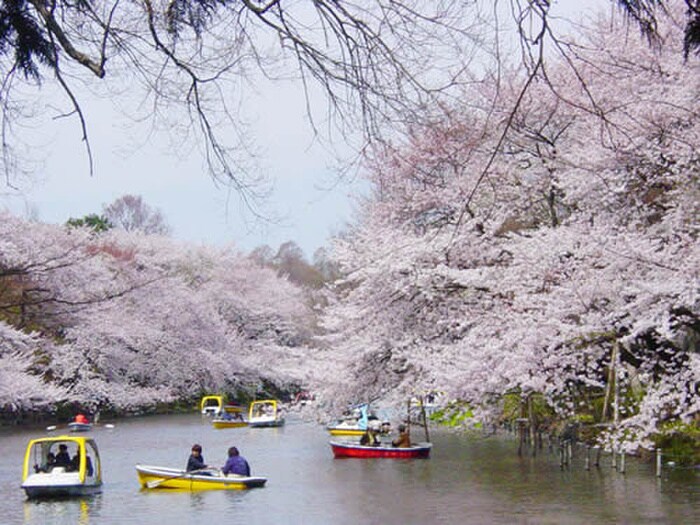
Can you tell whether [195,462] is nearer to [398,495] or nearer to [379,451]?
[398,495]

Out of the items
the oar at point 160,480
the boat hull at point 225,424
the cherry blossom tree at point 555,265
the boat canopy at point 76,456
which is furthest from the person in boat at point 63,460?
the boat hull at point 225,424

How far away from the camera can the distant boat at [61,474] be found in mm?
19438

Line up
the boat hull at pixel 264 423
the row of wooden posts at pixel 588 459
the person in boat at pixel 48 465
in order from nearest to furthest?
the row of wooden posts at pixel 588 459 < the person in boat at pixel 48 465 < the boat hull at pixel 264 423

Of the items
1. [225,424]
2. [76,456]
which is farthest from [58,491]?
[225,424]

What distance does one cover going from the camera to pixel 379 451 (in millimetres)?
24312

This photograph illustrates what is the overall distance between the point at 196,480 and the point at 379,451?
5.80 m

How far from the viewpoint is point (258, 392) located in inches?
2085

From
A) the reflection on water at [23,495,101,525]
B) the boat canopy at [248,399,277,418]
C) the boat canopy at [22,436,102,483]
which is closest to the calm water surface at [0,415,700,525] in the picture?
the reflection on water at [23,495,101,525]

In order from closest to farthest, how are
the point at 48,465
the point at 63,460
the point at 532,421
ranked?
1. the point at 48,465
2. the point at 63,460
3. the point at 532,421

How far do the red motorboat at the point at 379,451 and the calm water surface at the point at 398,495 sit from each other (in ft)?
0.73

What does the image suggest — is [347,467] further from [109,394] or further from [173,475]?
[109,394]

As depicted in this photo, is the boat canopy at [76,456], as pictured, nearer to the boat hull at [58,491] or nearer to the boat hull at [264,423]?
the boat hull at [58,491]

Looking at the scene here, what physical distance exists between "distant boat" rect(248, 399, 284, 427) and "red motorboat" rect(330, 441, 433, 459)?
13.7 meters

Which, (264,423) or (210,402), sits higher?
(210,402)
